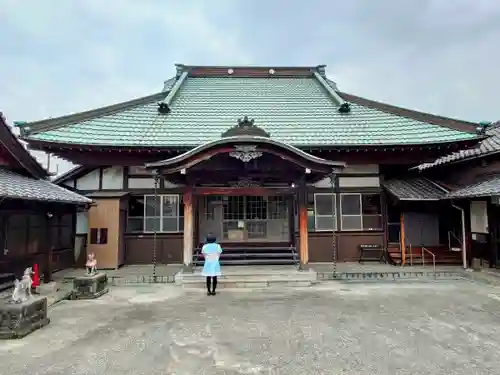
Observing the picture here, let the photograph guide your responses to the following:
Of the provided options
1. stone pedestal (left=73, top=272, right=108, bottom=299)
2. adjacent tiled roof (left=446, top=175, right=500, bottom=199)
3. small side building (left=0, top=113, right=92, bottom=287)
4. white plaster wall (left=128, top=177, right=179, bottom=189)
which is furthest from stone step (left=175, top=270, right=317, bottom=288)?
adjacent tiled roof (left=446, top=175, right=500, bottom=199)

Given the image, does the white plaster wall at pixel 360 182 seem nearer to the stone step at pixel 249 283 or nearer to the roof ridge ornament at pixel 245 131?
the roof ridge ornament at pixel 245 131

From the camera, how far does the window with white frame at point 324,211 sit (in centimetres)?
1264

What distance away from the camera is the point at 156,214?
12531 mm

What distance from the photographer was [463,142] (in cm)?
1138

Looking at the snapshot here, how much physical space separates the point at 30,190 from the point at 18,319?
12.9 ft

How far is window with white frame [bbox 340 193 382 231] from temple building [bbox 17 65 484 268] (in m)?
0.04

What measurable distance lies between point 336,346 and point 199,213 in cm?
879

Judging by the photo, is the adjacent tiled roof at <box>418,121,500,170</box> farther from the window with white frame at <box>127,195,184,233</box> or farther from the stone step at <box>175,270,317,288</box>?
the window with white frame at <box>127,195,184,233</box>

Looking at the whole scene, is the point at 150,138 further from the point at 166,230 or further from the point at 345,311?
the point at 345,311

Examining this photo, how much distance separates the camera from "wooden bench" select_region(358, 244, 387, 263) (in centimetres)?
1253

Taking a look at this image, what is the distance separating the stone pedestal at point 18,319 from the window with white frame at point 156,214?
261 inches

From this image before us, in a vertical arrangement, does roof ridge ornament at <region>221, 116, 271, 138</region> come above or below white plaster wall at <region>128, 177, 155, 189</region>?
above

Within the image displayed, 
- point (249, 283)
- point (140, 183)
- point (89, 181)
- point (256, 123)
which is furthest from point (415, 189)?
point (89, 181)

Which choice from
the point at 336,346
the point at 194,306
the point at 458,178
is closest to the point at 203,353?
the point at 336,346
